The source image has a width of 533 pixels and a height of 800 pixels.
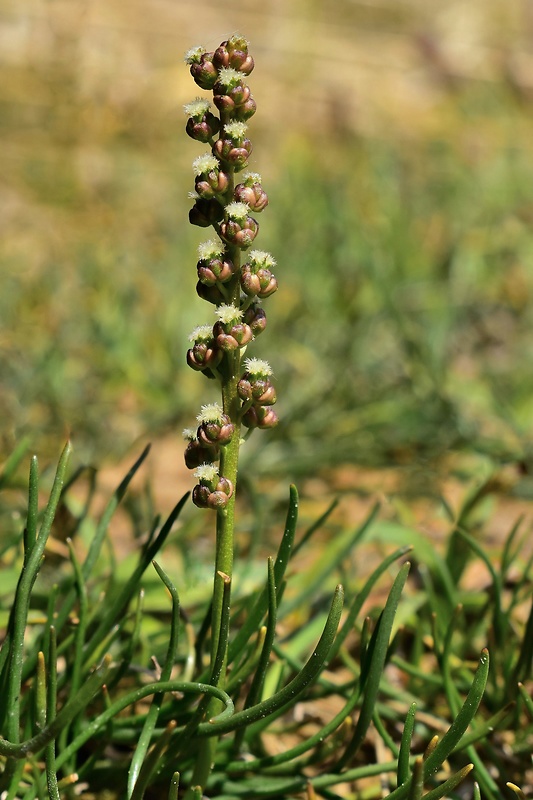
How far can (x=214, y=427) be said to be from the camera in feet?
3.64

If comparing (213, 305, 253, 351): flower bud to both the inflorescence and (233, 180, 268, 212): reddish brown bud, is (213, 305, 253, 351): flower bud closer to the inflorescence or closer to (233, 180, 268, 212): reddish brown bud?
the inflorescence

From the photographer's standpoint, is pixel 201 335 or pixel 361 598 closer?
pixel 201 335

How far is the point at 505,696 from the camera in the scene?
1.53 m

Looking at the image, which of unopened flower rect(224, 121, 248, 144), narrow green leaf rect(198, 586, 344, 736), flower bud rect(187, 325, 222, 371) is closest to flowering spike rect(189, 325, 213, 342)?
flower bud rect(187, 325, 222, 371)

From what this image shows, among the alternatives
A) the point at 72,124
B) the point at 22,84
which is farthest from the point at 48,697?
the point at 22,84

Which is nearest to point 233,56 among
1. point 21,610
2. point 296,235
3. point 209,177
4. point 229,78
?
point 229,78

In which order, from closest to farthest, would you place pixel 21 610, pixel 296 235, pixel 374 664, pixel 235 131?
1. pixel 235 131
2. pixel 21 610
3. pixel 374 664
4. pixel 296 235

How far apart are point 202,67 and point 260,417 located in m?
0.42

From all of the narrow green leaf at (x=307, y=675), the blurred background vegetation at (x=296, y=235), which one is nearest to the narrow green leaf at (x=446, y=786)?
the narrow green leaf at (x=307, y=675)

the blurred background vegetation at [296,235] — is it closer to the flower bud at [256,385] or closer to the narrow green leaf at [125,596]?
the flower bud at [256,385]

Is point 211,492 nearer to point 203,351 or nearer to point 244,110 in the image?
point 203,351

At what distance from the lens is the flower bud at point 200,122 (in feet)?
3.61

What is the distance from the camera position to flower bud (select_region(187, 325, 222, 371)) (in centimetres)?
112

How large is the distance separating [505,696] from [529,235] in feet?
10.2
